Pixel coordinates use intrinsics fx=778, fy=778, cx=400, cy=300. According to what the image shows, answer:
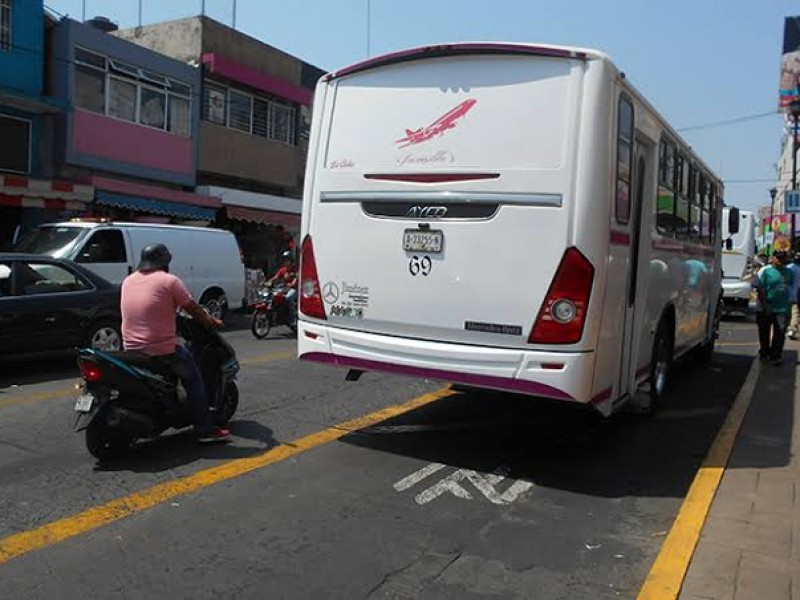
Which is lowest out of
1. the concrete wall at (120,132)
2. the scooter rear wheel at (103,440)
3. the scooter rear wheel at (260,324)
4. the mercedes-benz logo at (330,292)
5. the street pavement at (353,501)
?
the street pavement at (353,501)

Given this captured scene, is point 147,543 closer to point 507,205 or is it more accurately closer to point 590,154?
point 507,205

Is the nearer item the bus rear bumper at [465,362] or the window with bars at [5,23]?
the bus rear bumper at [465,362]

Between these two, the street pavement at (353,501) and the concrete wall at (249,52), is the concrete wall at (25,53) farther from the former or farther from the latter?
the street pavement at (353,501)

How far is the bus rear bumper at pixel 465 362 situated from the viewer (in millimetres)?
5469

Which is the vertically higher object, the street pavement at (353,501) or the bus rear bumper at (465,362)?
the bus rear bumper at (465,362)

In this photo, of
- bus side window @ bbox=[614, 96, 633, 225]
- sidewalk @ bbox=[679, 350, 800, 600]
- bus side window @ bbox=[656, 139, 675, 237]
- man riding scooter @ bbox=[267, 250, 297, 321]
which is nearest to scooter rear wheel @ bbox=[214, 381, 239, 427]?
bus side window @ bbox=[614, 96, 633, 225]

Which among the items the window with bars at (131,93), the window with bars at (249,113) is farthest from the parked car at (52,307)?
the window with bars at (249,113)

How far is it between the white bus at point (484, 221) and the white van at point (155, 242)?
7641 millimetres

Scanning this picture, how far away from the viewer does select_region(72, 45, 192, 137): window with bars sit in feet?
66.3

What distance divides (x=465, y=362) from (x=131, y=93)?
1888 cm

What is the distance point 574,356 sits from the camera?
5441mm

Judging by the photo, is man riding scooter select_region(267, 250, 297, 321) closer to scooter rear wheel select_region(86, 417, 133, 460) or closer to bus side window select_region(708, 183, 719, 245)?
bus side window select_region(708, 183, 719, 245)

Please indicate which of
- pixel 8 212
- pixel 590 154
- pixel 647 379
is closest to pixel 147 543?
pixel 590 154

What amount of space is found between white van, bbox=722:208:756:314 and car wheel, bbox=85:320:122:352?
17.2 metres
